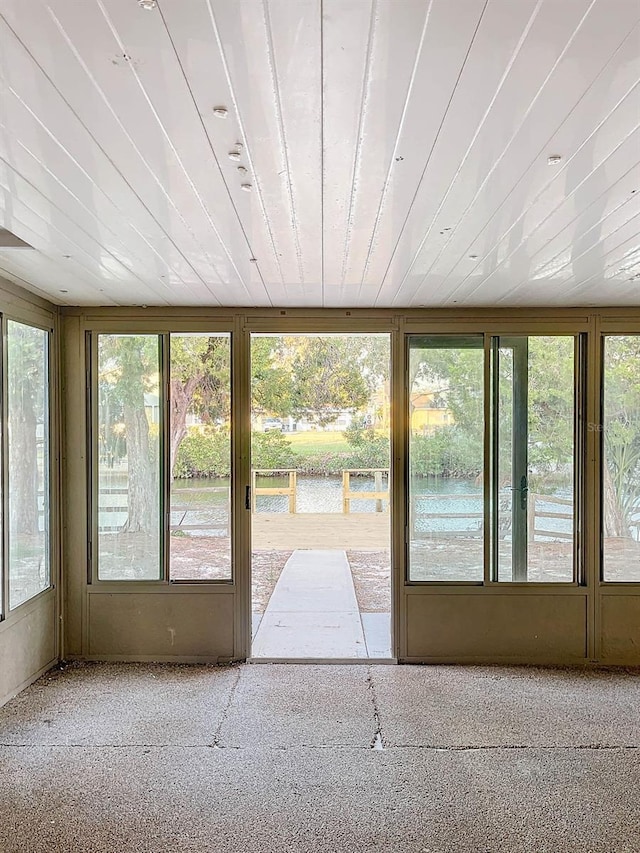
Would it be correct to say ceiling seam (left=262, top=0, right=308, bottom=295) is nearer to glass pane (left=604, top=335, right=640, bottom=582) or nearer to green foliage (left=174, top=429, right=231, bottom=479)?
green foliage (left=174, top=429, right=231, bottom=479)

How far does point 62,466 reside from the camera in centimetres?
395

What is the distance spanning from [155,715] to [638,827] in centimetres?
232

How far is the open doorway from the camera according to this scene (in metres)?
4.54

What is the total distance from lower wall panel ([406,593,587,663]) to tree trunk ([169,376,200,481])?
2.01 metres

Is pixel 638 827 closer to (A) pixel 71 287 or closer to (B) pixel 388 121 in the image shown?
(B) pixel 388 121

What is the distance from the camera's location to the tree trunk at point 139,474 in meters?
4.03

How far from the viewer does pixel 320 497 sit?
10.7 meters

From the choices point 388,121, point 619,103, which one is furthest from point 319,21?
point 619,103

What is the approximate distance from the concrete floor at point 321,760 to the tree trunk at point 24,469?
1006mm

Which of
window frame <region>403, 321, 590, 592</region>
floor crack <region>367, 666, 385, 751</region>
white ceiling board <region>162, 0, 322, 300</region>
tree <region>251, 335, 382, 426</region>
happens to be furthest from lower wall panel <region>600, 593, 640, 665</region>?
tree <region>251, 335, 382, 426</region>

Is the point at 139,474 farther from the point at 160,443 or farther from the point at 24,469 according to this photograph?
the point at 24,469

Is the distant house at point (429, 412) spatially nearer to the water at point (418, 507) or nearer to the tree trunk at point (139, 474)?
the water at point (418, 507)

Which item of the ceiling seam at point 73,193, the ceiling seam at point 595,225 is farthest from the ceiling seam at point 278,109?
the ceiling seam at point 595,225

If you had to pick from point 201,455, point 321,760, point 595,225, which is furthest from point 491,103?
point 201,455
